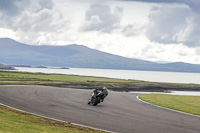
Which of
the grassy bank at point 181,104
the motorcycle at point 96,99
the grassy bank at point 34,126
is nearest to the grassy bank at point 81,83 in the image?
the grassy bank at point 181,104

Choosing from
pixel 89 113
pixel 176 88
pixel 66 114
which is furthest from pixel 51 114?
pixel 176 88

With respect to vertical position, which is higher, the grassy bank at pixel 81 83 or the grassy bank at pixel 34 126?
the grassy bank at pixel 81 83

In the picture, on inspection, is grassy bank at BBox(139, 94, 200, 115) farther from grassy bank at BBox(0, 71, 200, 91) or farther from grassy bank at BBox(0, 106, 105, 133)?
grassy bank at BBox(0, 71, 200, 91)

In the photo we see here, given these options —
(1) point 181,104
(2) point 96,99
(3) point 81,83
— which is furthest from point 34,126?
(3) point 81,83

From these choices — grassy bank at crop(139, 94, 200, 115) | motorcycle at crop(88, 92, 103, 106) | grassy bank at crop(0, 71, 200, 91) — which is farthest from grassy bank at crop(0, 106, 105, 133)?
grassy bank at crop(0, 71, 200, 91)

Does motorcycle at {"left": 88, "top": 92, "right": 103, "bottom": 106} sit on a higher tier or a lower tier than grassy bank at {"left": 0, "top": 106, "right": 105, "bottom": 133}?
higher

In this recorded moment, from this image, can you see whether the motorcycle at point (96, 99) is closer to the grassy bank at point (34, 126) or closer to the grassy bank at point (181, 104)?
the grassy bank at point (181, 104)

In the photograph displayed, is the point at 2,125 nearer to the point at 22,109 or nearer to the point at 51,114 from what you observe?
the point at 51,114

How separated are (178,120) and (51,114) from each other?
9392mm

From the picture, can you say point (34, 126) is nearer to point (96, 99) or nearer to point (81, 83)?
point (96, 99)

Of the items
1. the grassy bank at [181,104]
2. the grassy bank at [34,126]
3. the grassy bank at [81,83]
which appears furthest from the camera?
the grassy bank at [81,83]

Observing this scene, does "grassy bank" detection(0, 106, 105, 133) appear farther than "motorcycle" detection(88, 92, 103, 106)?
No

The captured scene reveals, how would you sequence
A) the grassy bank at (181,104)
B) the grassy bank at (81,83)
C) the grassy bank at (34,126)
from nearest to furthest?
the grassy bank at (34,126) → the grassy bank at (181,104) → the grassy bank at (81,83)

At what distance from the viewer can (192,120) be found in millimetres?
21844
